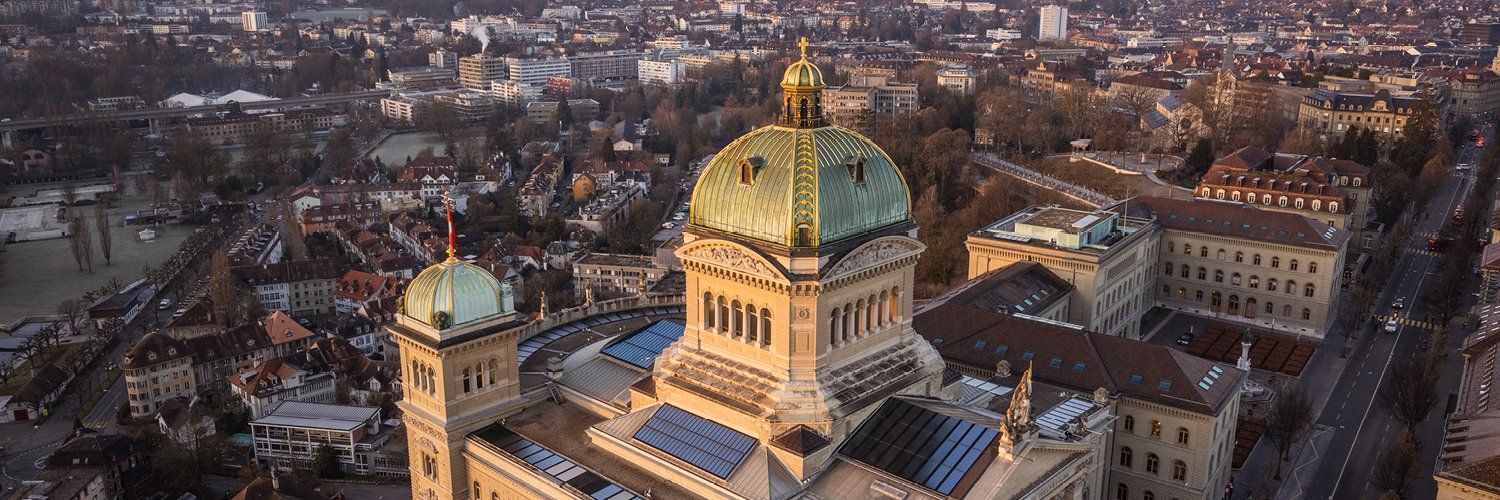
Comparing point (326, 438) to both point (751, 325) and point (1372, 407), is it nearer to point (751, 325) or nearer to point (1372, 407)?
point (751, 325)

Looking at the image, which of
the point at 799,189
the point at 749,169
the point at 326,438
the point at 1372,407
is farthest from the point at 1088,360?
the point at 326,438

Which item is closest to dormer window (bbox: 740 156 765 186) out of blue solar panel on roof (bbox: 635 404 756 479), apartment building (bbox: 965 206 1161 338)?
blue solar panel on roof (bbox: 635 404 756 479)

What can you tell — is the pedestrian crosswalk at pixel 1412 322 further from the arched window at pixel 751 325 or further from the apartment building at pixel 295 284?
the apartment building at pixel 295 284

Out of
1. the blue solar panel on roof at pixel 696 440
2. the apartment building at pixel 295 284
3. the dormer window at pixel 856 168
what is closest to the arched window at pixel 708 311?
the blue solar panel on roof at pixel 696 440

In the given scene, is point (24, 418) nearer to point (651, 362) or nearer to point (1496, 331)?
point (651, 362)

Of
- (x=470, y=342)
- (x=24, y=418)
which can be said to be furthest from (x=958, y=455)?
(x=24, y=418)

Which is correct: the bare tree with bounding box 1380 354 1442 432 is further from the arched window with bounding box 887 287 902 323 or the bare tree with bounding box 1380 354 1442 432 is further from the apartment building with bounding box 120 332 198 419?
the apartment building with bounding box 120 332 198 419

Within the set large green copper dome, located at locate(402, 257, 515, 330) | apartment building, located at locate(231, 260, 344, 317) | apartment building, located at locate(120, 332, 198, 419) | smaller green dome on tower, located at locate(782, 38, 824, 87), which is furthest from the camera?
apartment building, located at locate(231, 260, 344, 317)
